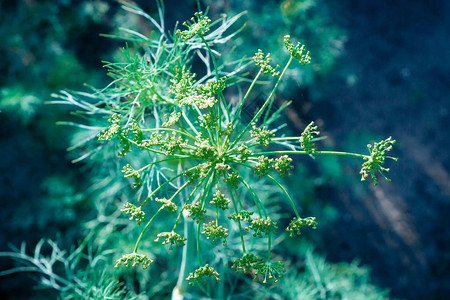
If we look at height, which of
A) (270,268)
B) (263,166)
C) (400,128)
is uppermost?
(400,128)

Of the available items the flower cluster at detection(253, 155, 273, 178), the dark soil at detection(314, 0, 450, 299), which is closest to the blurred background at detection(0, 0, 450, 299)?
the dark soil at detection(314, 0, 450, 299)

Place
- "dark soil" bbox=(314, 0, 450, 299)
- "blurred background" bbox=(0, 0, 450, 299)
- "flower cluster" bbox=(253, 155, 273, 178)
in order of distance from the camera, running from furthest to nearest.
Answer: "dark soil" bbox=(314, 0, 450, 299), "blurred background" bbox=(0, 0, 450, 299), "flower cluster" bbox=(253, 155, 273, 178)

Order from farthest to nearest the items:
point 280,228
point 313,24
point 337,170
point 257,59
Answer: point 337,170
point 280,228
point 313,24
point 257,59

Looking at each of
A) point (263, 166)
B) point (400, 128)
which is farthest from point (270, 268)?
point (400, 128)

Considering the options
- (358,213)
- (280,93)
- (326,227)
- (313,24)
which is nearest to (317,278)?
(326,227)

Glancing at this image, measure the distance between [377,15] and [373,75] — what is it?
0.81 metres

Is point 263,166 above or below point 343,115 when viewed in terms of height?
below

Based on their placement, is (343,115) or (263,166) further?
(343,115)

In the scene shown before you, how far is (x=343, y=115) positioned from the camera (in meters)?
5.01

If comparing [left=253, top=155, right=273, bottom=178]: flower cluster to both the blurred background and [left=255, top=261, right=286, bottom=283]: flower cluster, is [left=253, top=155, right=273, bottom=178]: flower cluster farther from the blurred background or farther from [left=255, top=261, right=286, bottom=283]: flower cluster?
the blurred background

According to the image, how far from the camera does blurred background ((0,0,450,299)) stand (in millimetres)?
4238

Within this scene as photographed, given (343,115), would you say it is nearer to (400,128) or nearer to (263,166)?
(400,128)

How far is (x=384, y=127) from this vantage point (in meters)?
5.03

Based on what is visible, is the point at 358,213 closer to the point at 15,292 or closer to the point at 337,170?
the point at 337,170
